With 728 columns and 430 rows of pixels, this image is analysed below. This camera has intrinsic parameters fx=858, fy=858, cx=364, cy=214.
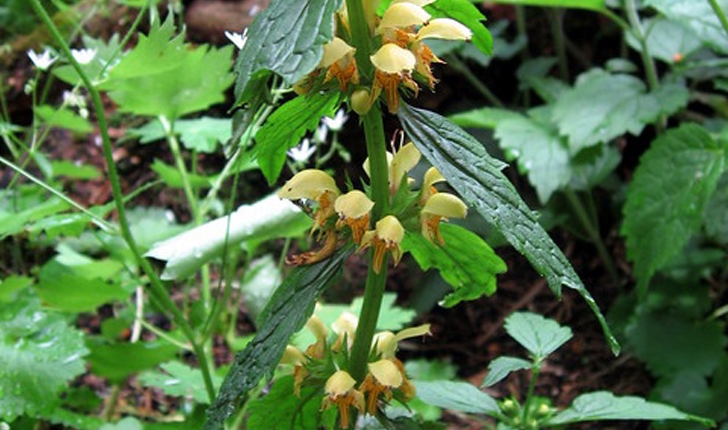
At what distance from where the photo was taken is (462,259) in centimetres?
76

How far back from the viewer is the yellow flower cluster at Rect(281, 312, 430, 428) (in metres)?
0.69

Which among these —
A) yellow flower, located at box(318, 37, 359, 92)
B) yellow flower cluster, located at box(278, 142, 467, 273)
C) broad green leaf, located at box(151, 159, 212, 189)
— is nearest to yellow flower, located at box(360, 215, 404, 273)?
yellow flower cluster, located at box(278, 142, 467, 273)

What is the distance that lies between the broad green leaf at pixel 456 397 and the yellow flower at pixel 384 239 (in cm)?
23

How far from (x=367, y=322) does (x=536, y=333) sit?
0.24m

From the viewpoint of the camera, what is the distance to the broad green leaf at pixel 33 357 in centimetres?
100

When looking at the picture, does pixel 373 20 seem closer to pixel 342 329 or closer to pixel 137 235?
pixel 342 329

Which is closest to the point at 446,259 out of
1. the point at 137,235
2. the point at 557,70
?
the point at 137,235

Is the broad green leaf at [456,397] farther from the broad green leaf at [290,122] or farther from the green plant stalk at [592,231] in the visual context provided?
the green plant stalk at [592,231]

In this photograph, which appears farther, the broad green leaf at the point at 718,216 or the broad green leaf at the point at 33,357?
the broad green leaf at the point at 718,216

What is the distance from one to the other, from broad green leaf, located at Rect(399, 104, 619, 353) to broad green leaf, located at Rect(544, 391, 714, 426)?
0.25 meters

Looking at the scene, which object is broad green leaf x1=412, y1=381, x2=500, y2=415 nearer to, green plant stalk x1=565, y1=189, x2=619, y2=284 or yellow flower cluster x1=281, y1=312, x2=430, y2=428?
yellow flower cluster x1=281, y1=312, x2=430, y2=428

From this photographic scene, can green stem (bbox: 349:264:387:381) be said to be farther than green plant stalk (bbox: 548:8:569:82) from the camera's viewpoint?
No

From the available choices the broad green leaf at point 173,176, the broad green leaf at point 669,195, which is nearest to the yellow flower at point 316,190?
the broad green leaf at point 173,176

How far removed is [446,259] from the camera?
2.51 ft
